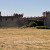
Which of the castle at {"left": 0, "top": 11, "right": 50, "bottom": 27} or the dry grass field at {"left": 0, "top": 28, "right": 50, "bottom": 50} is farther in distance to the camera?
the castle at {"left": 0, "top": 11, "right": 50, "bottom": 27}

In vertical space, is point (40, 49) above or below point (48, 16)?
below

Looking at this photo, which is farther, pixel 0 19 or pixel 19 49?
pixel 0 19

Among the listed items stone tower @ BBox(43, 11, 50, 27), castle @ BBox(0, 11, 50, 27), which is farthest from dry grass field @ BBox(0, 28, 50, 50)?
stone tower @ BBox(43, 11, 50, 27)

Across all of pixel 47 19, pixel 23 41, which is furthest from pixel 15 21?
pixel 23 41

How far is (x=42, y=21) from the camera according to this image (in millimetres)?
46344

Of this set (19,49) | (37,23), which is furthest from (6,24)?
(19,49)

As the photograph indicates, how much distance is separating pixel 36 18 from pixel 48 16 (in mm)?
3615

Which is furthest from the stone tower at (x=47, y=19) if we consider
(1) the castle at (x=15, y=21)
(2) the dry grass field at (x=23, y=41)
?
(2) the dry grass field at (x=23, y=41)

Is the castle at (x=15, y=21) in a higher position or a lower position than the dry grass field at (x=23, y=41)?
higher

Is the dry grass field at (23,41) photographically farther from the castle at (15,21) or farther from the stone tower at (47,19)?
the stone tower at (47,19)

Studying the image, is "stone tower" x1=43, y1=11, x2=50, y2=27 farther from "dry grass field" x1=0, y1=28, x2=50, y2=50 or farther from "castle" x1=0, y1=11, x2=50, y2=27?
"dry grass field" x1=0, y1=28, x2=50, y2=50

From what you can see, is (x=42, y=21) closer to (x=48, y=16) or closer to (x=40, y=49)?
(x=48, y=16)

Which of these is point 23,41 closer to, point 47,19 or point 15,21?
point 15,21

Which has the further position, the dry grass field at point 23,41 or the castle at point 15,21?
the castle at point 15,21
